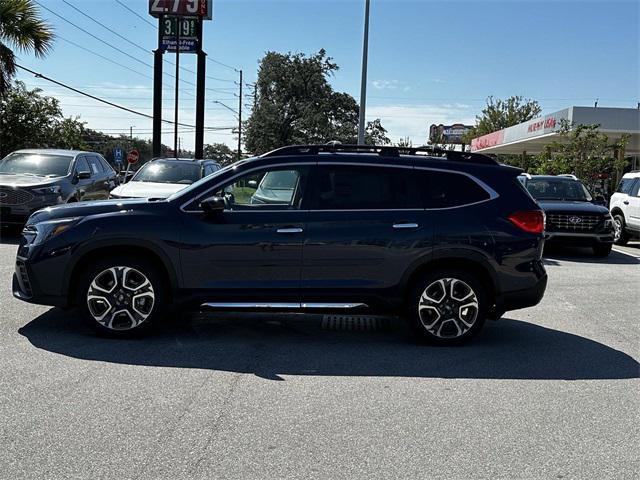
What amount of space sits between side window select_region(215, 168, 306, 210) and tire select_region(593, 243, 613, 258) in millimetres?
9344

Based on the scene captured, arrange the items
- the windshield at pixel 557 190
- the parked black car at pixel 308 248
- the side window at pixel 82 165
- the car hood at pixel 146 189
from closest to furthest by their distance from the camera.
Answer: the parked black car at pixel 308 248
the car hood at pixel 146 189
the side window at pixel 82 165
the windshield at pixel 557 190

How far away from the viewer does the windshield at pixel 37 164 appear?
13422 mm

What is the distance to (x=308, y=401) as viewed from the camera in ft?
15.1

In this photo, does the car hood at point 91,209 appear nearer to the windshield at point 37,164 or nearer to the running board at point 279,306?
the running board at point 279,306

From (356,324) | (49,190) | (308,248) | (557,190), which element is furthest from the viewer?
(557,190)

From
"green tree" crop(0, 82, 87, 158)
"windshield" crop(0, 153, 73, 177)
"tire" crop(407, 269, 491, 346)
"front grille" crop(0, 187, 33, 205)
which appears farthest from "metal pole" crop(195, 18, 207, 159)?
"tire" crop(407, 269, 491, 346)

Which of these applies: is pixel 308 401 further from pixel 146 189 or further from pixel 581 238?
pixel 581 238

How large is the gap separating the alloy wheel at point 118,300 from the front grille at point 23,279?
1.93 feet

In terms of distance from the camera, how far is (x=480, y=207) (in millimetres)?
6098

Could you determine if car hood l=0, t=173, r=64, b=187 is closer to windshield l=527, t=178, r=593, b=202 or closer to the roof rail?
the roof rail

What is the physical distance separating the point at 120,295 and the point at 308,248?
5.96 feet

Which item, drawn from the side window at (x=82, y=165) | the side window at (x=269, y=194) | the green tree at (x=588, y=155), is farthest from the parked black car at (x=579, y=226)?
the green tree at (x=588, y=155)

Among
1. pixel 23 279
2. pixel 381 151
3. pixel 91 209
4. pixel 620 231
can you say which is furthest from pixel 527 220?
pixel 620 231

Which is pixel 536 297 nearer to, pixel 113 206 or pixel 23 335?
pixel 113 206
